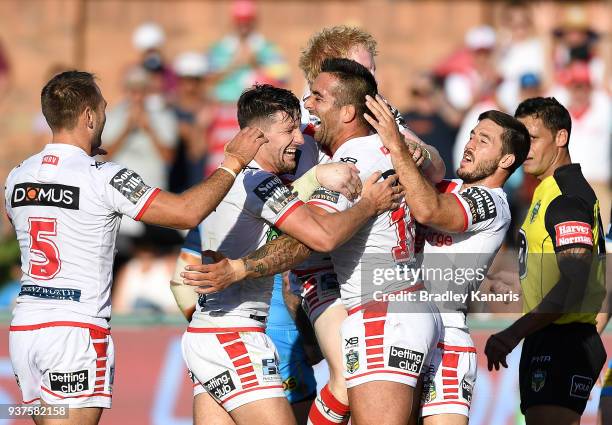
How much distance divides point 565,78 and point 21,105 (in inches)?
248

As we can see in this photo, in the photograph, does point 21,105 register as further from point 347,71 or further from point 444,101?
point 347,71

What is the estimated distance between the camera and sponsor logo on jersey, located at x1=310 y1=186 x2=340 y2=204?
6.88 metres

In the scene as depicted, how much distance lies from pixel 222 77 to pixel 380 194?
7039 mm

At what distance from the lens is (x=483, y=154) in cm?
751

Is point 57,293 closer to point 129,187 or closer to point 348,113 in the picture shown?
point 129,187

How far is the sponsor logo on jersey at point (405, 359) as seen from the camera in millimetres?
6773

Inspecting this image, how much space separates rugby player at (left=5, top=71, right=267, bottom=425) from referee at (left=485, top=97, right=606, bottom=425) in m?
1.94

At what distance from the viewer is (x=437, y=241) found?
7480mm

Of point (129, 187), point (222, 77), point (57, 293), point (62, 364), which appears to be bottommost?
point (62, 364)

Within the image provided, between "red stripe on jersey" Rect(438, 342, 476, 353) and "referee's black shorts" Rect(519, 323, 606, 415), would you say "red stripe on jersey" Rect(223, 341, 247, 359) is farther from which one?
"referee's black shorts" Rect(519, 323, 606, 415)

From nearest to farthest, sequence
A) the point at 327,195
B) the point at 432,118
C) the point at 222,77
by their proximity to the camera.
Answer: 1. the point at 327,195
2. the point at 432,118
3. the point at 222,77

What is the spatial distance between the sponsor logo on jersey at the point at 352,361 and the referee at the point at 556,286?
1.04 m

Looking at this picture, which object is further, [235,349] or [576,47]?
[576,47]

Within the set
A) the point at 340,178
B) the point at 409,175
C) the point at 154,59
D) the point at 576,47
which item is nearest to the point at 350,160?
the point at 340,178
